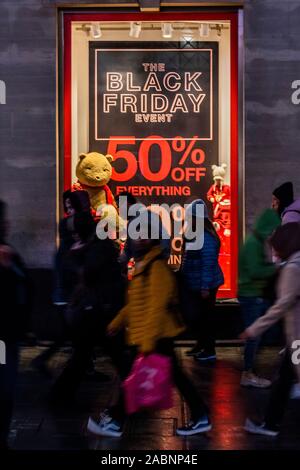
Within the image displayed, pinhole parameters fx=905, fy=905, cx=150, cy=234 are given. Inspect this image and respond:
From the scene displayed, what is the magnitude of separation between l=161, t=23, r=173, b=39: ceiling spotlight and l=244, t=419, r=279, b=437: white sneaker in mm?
5817

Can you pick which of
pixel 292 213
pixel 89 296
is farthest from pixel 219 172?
pixel 89 296

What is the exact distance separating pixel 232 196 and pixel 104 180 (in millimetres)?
1638

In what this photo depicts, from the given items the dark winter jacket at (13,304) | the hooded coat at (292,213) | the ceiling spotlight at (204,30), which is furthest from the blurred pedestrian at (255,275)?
the ceiling spotlight at (204,30)

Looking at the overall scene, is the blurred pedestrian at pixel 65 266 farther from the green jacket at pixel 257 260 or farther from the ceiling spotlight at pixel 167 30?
the ceiling spotlight at pixel 167 30

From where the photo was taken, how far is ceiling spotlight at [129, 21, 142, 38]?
37.8 feet

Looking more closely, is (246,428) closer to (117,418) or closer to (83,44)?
(117,418)

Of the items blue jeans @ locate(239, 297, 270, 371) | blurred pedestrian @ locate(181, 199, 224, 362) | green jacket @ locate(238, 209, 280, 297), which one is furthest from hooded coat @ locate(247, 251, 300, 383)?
blurred pedestrian @ locate(181, 199, 224, 362)

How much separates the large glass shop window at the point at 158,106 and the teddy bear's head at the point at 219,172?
0.03 meters

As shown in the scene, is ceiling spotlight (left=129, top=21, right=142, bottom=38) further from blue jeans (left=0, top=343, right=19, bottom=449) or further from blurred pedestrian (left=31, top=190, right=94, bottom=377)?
blue jeans (left=0, top=343, right=19, bottom=449)

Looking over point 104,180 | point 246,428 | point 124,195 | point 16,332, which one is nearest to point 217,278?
point 124,195

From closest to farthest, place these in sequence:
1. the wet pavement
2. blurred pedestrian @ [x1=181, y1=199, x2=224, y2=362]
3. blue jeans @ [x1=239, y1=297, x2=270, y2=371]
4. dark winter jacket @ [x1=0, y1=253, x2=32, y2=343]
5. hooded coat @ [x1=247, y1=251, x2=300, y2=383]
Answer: dark winter jacket @ [x1=0, y1=253, x2=32, y2=343]
hooded coat @ [x1=247, y1=251, x2=300, y2=383]
the wet pavement
blue jeans @ [x1=239, y1=297, x2=270, y2=371]
blurred pedestrian @ [x1=181, y1=199, x2=224, y2=362]

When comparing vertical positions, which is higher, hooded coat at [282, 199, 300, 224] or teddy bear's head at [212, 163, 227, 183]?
teddy bear's head at [212, 163, 227, 183]

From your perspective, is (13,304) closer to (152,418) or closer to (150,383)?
(150,383)

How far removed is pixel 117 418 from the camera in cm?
721
